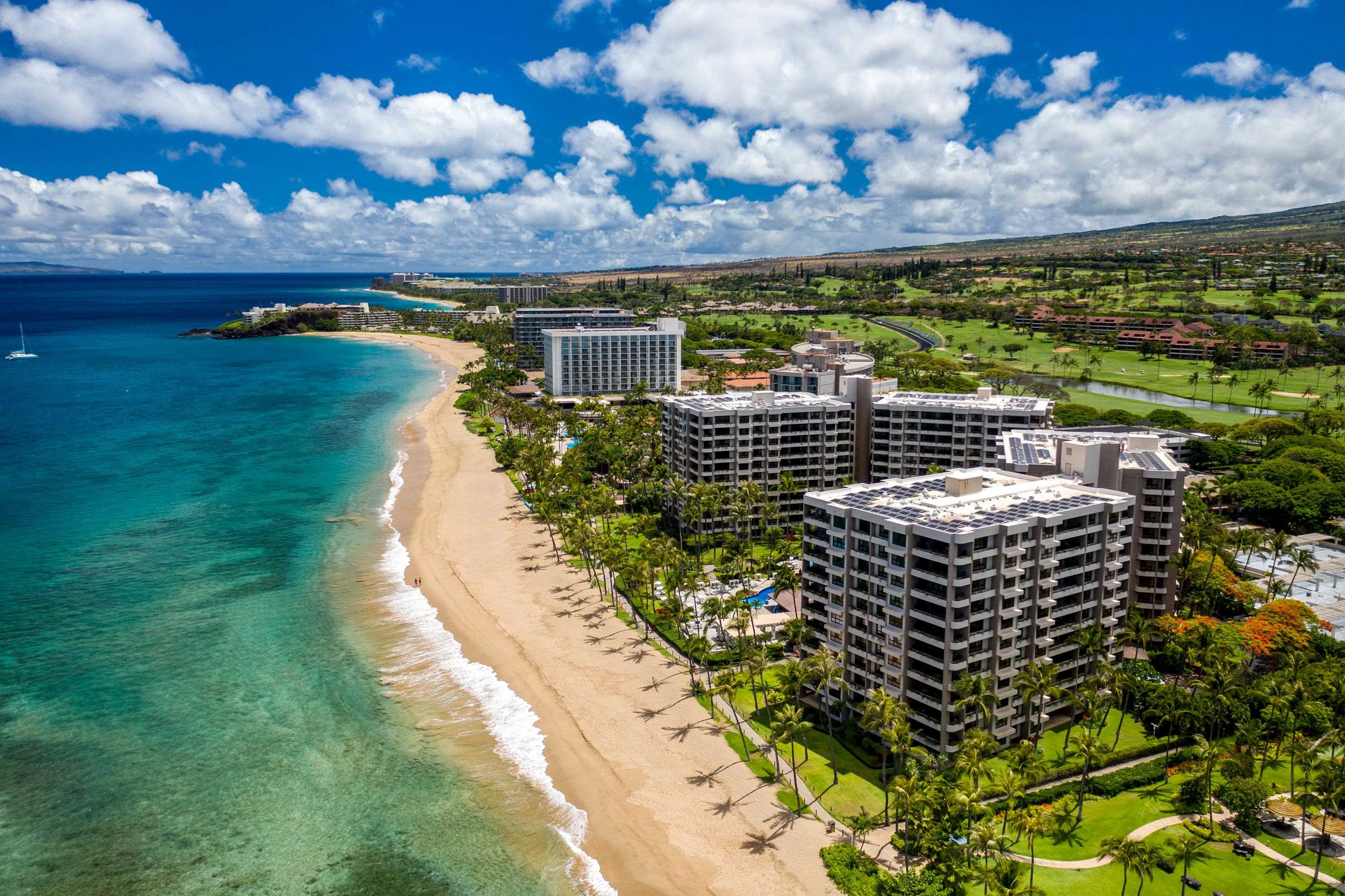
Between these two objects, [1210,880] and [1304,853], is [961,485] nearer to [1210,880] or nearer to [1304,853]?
[1210,880]

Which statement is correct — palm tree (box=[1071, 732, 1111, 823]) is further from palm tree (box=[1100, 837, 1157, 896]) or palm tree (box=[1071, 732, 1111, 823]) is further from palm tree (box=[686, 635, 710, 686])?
palm tree (box=[686, 635, 710, 686])

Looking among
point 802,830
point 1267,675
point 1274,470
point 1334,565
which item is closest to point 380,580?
point 802,830

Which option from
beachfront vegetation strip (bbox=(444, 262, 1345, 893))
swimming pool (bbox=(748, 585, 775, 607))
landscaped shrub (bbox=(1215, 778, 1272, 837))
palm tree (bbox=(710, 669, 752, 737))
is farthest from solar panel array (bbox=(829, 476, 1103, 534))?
swimming pool (bbox=(748, 585, 775, 607))

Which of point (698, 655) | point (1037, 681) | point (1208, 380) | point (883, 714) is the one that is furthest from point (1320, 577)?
point (1208, 380)

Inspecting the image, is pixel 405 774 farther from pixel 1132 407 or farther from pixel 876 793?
pixel 1132 407

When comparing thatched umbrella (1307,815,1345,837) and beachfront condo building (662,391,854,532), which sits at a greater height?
beachfront condo building (662,391,854,532)

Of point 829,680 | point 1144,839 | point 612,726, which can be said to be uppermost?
point 829,680
